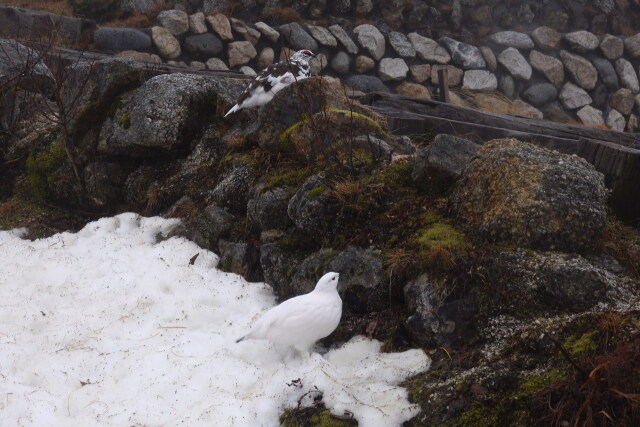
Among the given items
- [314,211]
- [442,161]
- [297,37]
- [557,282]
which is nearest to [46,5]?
[297,37]

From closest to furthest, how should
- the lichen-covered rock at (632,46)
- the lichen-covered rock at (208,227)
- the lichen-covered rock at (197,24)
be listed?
1. the lichen-covered rock at (208,227)
2. the lichen-covered rock at (197,24)
3. the lichen-covered rock at (632,46)

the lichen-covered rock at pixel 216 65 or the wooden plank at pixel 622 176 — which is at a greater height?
the wooden plank at pixel 622 176

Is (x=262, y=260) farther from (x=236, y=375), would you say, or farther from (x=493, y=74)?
(x=493, y=74)

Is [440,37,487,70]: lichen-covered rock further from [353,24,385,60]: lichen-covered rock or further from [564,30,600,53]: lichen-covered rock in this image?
[564,30,600,53]: lichen-covered rock

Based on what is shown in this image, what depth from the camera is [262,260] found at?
418 centimetres

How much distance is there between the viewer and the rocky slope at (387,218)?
8.52 ft

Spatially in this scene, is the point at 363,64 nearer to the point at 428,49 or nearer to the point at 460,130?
the point at 428,49

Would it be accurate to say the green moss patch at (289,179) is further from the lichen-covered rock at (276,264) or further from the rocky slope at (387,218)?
the lichen-covered rock at (276,264)

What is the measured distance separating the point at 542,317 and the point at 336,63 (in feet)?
28.5

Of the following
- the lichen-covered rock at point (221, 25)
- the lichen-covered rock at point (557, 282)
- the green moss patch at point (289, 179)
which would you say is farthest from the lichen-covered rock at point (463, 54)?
the lichen-covered rock at point (557, 282)

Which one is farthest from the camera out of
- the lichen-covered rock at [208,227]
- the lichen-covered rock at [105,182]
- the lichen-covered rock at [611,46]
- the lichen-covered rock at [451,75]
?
the lichen-covered rock at [611,46]

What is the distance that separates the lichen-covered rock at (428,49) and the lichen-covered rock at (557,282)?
29.7 feet

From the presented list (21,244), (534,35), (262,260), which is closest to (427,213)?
(262,260)

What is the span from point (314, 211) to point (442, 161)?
35.7 inches
